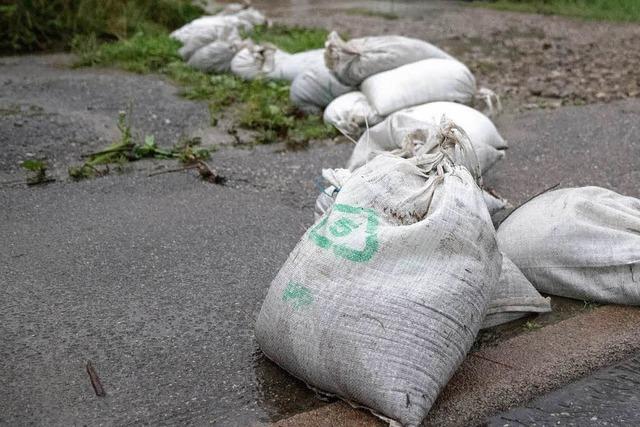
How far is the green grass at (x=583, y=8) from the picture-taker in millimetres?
11469

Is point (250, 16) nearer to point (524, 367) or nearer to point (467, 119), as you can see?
point (467, 119)

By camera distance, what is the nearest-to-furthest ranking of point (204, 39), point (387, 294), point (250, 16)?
1. point (387, 294)
2. point (204, 39)
3. point (250, 16)

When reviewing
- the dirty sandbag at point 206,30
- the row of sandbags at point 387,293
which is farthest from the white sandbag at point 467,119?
the dirty sandbag at point 206,30

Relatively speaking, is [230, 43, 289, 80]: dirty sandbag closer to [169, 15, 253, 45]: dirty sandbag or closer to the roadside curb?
[169, 15, 253, 45]: dirty sandbag

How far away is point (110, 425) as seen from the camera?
234 centimetres

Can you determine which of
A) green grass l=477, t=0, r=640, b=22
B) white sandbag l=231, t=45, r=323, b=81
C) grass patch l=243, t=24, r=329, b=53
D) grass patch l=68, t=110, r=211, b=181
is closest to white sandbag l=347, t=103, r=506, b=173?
grass patch l=68, t=110, r=211, b=181

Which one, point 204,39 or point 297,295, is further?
point 204,39

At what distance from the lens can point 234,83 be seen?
6.96m

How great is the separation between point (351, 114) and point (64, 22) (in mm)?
4891

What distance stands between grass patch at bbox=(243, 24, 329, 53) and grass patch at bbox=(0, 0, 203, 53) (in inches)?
45.9

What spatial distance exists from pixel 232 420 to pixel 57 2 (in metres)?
7.59

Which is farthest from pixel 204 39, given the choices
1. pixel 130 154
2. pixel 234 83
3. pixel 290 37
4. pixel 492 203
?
pixel 492 203

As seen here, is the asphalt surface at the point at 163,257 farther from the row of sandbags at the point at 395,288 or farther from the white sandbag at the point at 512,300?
the white sandbag at the point at 512,300

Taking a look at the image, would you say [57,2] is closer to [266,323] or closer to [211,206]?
[211,206]
